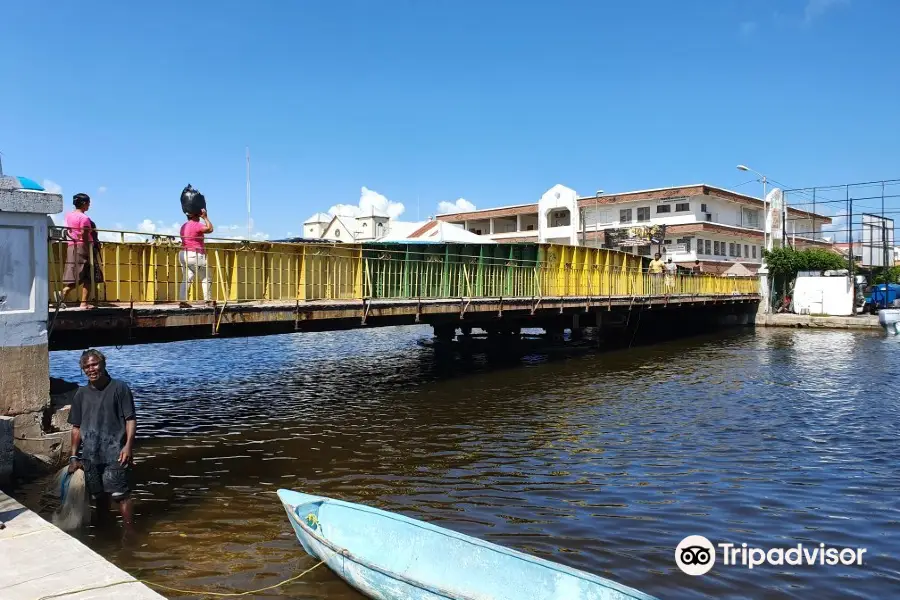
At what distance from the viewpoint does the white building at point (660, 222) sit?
179 feet

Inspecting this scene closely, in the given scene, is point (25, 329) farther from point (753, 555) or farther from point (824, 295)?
point (824, 295)

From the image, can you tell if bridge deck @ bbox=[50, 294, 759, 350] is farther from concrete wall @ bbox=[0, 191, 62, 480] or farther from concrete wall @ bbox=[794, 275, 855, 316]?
concrete wall @ bbox=[794, 275, 855, 316]

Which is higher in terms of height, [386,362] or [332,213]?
[332,213]

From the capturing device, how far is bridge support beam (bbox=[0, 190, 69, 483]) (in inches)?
326

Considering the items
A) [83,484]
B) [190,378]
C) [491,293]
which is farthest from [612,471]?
[190,378]

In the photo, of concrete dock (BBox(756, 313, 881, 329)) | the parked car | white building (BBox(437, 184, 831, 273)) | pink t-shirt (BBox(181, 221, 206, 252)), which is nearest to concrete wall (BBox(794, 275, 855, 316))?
concrete dock (BBox(756, 313, 881, 329))

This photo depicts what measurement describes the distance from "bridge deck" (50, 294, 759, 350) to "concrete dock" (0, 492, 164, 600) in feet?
14.6

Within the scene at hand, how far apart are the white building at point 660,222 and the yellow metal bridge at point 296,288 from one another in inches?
1107

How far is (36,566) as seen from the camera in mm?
4930

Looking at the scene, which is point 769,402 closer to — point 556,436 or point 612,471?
point 556,436

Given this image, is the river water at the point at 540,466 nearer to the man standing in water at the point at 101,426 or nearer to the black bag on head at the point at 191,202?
the man standing in water at the point at 101,426

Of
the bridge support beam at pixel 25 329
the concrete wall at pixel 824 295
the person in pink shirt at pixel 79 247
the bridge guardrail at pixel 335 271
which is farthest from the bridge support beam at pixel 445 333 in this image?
the concrete wall at pixel 824 295

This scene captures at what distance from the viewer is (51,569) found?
191 inches

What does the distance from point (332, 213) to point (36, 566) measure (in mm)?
91584
